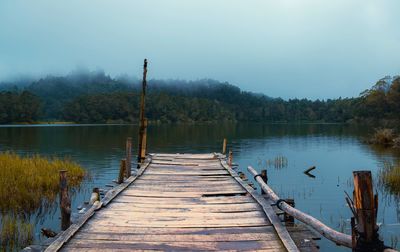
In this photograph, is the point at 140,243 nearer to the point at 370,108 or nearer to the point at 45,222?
the point at 45,222

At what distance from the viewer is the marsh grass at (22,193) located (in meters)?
11.8

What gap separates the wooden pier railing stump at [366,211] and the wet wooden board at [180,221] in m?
1.73

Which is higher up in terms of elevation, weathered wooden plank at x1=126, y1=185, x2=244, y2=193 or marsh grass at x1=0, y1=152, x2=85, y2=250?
weathered wooden plank at x1=126, y1=185, x2=244, y2=193

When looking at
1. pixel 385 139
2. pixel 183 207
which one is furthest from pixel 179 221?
pixel 385 139

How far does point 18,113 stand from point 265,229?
448 ft

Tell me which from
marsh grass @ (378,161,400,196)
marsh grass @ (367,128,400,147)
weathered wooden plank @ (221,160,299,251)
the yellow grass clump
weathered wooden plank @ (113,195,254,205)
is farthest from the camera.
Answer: marsh grass @ (367,128,400,147)

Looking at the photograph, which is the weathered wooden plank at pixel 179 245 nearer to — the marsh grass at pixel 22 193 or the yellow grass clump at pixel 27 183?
the marsh grass at pixel 22 193

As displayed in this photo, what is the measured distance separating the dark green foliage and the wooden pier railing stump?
13545cm

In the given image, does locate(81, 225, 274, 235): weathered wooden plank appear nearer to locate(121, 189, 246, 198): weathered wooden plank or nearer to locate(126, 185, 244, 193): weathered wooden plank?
locate(121, 189, 246, 198): weathered wooden plank

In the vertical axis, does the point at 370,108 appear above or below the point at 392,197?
above

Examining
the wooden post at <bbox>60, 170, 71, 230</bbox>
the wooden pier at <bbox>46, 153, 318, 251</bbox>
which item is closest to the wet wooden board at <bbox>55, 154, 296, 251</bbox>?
the wooden pier at <bbox>46, 153, 318, 251</bbox>

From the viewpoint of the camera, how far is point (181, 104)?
178 meters

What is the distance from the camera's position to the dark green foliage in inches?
4953

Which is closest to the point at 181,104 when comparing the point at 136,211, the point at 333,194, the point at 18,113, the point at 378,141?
the point at 18,113
